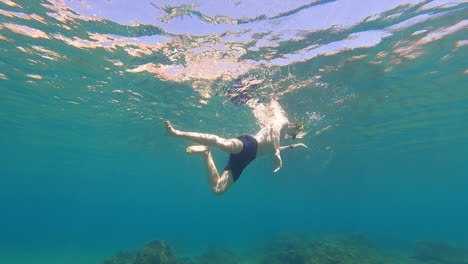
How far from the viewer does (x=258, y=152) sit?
7156mm

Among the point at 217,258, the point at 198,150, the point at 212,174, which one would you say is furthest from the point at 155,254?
the point at 198,150

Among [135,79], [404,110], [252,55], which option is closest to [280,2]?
[252,55]

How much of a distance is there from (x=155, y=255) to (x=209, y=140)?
9995 millimetres

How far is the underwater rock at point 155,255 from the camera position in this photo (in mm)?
12195

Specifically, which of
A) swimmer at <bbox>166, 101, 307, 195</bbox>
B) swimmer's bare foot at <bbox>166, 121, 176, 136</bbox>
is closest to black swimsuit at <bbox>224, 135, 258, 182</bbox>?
swimmer at <bbox>166, 101, 307, 195</bbox>

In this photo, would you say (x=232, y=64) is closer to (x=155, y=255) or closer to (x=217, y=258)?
(x=155, y=255)

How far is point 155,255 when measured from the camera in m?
12.4

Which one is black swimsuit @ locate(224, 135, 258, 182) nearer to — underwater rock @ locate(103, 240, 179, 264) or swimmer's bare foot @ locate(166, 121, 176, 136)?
swimmer's bare foot @ locate(166, 121, 176, 136)

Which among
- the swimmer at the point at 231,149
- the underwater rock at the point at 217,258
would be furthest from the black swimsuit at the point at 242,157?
the underwater rock at the point at 217,258

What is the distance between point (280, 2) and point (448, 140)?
109 ft

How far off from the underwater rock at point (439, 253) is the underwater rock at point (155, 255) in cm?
→ 2011

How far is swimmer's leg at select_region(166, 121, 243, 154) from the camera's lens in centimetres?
486

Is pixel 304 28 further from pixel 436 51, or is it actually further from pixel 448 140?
pixel 448 140

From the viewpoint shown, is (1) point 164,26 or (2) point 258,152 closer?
(2) point 258,152
